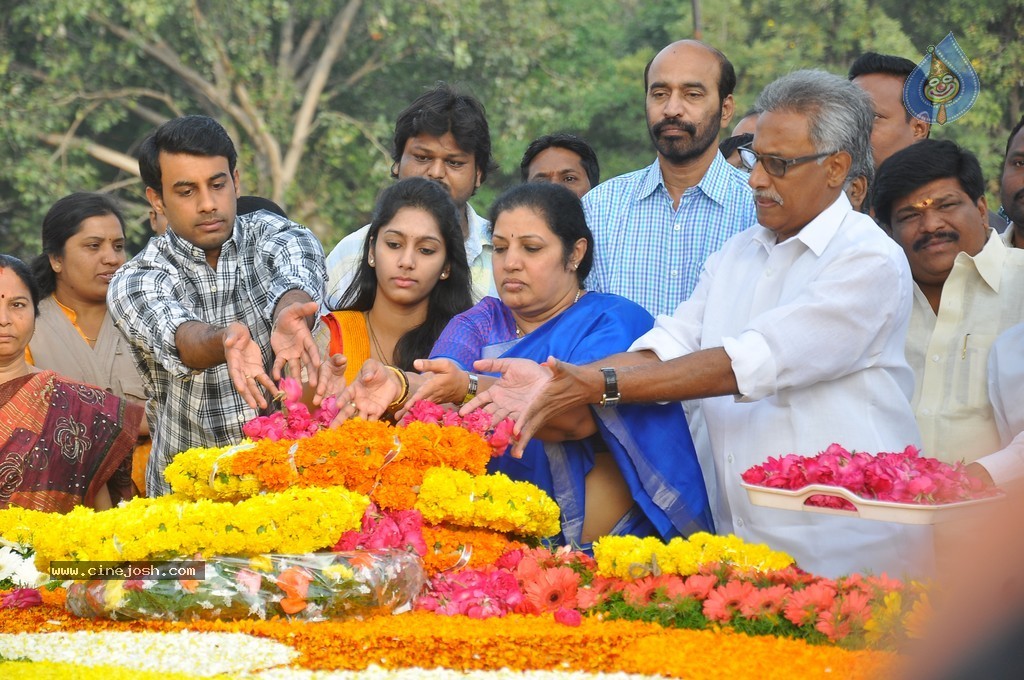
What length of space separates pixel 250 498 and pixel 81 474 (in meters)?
1.54

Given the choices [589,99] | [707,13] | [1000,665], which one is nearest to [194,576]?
[1000,665]

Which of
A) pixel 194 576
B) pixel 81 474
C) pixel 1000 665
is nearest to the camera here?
pixel 1000 665

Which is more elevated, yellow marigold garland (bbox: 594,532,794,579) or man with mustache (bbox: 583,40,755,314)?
man with mustache (bbox: 583,40,755,314)

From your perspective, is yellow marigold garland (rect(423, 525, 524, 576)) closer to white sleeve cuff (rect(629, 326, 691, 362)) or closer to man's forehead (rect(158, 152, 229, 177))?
white sleeve cuff (rect(629, 326, 691, 362))

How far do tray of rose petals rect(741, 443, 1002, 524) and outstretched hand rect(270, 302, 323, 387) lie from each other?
1.50m

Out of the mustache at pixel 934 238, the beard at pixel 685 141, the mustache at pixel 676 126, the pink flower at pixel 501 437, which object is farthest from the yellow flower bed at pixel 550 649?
the mustache at pixel 676 126

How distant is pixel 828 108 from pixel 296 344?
1.88 metres

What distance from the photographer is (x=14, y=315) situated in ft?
15.8

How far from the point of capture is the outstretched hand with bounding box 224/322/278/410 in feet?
12.2

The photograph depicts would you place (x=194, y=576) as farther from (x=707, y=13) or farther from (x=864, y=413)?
(x=707, y=13)

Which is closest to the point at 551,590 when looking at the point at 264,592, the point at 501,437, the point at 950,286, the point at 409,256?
the point at 501,437

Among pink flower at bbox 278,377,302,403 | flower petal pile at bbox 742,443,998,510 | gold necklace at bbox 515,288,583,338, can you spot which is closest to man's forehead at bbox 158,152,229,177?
pink flower at bbox 278,377,302,403

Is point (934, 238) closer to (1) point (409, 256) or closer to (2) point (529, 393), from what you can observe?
(2) point (529, 393)

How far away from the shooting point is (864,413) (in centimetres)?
367
